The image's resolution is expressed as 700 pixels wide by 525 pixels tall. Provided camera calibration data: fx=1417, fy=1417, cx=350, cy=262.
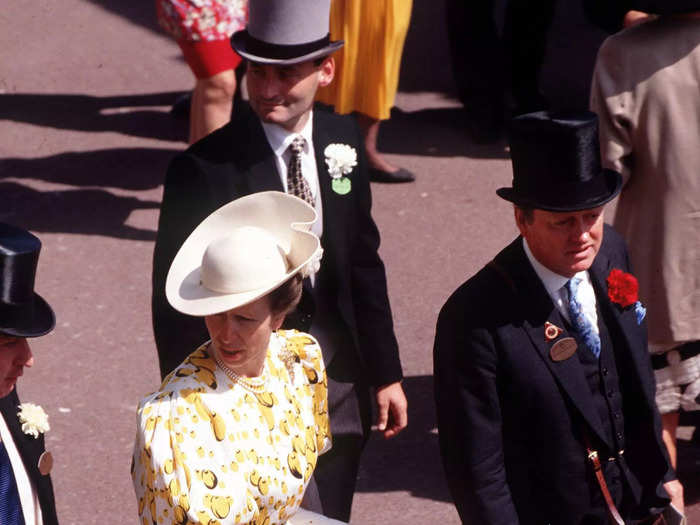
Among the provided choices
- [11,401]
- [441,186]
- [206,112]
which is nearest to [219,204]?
[11,401]

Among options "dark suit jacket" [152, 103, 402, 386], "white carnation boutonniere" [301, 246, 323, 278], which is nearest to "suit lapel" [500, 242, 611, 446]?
"white carnation boutonniere" [301, 246, 323, 278]

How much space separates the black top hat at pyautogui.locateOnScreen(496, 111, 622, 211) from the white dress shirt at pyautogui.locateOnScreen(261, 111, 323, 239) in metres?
0.84

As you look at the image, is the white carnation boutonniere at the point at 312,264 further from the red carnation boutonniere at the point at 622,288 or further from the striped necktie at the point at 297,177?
the red carnation boutonniere at the point at 622,288

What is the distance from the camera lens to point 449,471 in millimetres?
4051

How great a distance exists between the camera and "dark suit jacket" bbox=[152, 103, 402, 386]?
14.6ft

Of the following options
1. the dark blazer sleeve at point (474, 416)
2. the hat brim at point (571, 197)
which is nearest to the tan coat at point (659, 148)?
the hat brim at point (571, 197)

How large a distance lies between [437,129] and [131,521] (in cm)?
478

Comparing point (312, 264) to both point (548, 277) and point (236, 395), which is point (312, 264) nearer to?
point (236, 395)

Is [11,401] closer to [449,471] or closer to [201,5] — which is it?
[449,471]

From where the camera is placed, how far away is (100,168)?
9.02m

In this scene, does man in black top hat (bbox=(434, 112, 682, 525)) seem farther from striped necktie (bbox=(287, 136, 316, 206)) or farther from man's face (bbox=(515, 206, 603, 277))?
striped necktie (bbox=(287, 136, 316, 206))

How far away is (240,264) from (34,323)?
0.63m

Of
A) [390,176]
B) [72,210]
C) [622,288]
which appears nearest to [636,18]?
[622,288]

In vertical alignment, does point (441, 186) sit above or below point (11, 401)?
below
